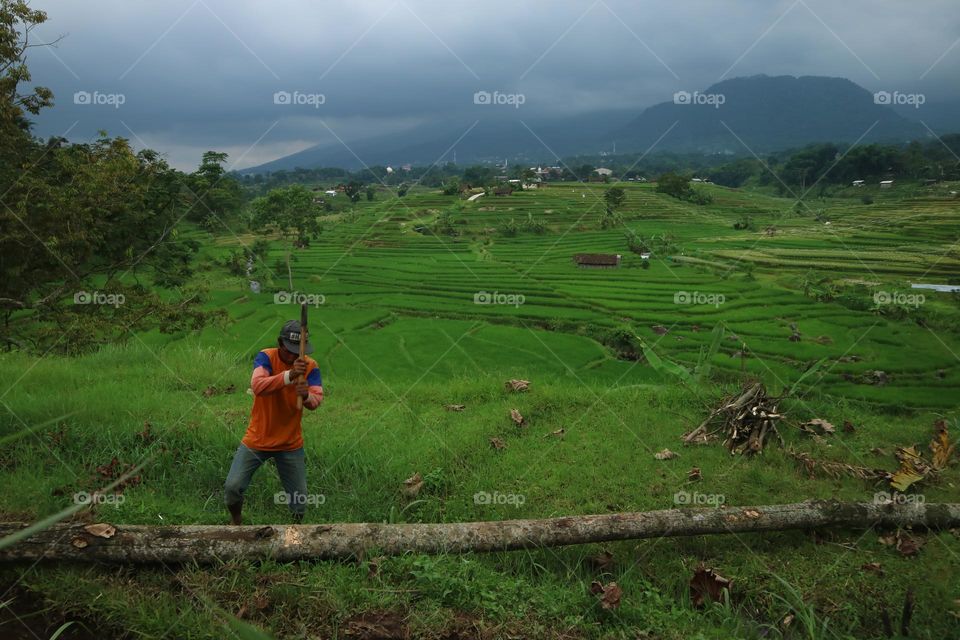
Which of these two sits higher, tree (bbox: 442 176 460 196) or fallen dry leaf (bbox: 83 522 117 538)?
tree (bbox: 442 176 460 196)

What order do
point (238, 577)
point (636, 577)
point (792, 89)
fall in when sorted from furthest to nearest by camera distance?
1. point (792, 89)
2. point (636, 577)
3. point (238, 577)

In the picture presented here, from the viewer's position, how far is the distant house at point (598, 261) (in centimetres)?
3241

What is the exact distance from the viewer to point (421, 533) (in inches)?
161

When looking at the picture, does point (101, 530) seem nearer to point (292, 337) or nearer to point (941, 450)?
point (292, 337)

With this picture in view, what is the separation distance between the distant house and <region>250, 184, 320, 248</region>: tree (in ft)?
51.5

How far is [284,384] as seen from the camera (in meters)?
4.55

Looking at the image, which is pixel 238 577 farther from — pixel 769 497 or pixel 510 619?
pixel 769 497

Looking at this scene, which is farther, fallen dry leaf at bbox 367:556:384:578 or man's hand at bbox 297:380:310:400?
man's hand at bbox 297:380:310:400

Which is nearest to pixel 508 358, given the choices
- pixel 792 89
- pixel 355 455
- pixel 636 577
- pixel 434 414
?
pixel 434 414

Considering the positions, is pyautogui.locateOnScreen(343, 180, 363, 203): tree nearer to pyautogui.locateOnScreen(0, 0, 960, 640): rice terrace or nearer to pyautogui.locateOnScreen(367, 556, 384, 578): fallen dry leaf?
pyautogui.locateOnScreen(0, 0, 960, 640): rice terrace

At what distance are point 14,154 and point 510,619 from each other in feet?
28.8

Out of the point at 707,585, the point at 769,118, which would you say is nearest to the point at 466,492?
the point at 707,585

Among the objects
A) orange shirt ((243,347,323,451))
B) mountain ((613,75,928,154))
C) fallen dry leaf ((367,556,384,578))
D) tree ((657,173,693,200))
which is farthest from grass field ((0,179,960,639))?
mountain ((613,75,928,154))

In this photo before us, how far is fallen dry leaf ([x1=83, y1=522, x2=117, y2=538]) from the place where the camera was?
373 centimetres
